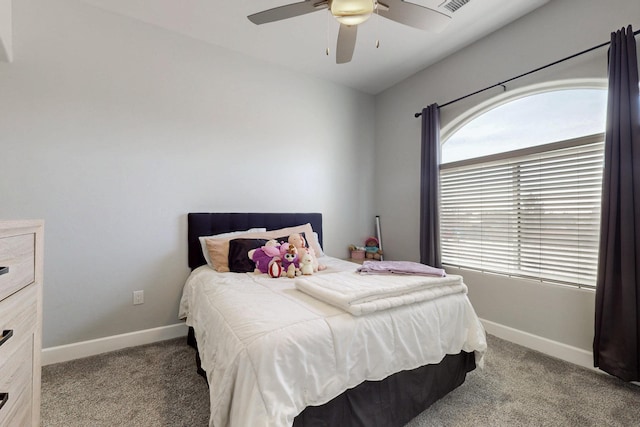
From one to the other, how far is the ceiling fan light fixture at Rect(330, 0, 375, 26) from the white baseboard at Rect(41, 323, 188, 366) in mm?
2795

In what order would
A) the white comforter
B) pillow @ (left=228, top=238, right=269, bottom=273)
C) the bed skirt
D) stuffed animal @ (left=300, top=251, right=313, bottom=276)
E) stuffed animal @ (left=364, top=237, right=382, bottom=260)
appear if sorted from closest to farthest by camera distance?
1. the white comforter
2. the bed skirt
3. stuffed animal @ (left=300, top=251, right=313, bottom=276)
4. pillow @ (left=228, top=238, right=269, bottom=273)
5. stuffed animal @ (left=364, top=237, right=382, bottom=260)

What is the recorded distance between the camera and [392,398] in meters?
1.38

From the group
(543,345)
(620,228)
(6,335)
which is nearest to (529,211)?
(620,228)

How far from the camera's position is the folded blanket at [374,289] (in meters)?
1.35

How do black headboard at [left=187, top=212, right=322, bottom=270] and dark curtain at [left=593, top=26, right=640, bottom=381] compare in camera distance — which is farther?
black headboard at [left=187, top=212, right=322, bottom=270]

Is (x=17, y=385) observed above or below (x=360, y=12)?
below

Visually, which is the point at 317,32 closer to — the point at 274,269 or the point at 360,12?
the point at 360,12

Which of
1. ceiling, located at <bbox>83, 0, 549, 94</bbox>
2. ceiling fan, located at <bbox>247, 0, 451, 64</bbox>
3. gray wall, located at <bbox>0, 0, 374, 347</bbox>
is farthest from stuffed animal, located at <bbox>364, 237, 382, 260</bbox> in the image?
ceiling fan, located at <bbox>247, 0, 451, 64</bbox>

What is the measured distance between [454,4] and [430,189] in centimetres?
163

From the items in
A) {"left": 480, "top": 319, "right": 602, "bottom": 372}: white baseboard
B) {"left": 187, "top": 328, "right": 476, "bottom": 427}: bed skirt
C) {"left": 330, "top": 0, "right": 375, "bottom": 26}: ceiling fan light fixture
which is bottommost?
{"left": 480, "top": 319, "right": 602, "bottom": 372}: white baseboard

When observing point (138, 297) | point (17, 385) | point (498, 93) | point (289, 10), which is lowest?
point (138, 297)

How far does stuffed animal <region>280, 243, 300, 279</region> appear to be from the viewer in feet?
7.04

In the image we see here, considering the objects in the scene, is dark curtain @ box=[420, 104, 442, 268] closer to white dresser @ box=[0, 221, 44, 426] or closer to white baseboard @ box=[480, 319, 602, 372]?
white baseboard @ box=[480, 319, 602, 372]

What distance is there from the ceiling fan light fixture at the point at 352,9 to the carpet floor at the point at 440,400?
90.6 inches
